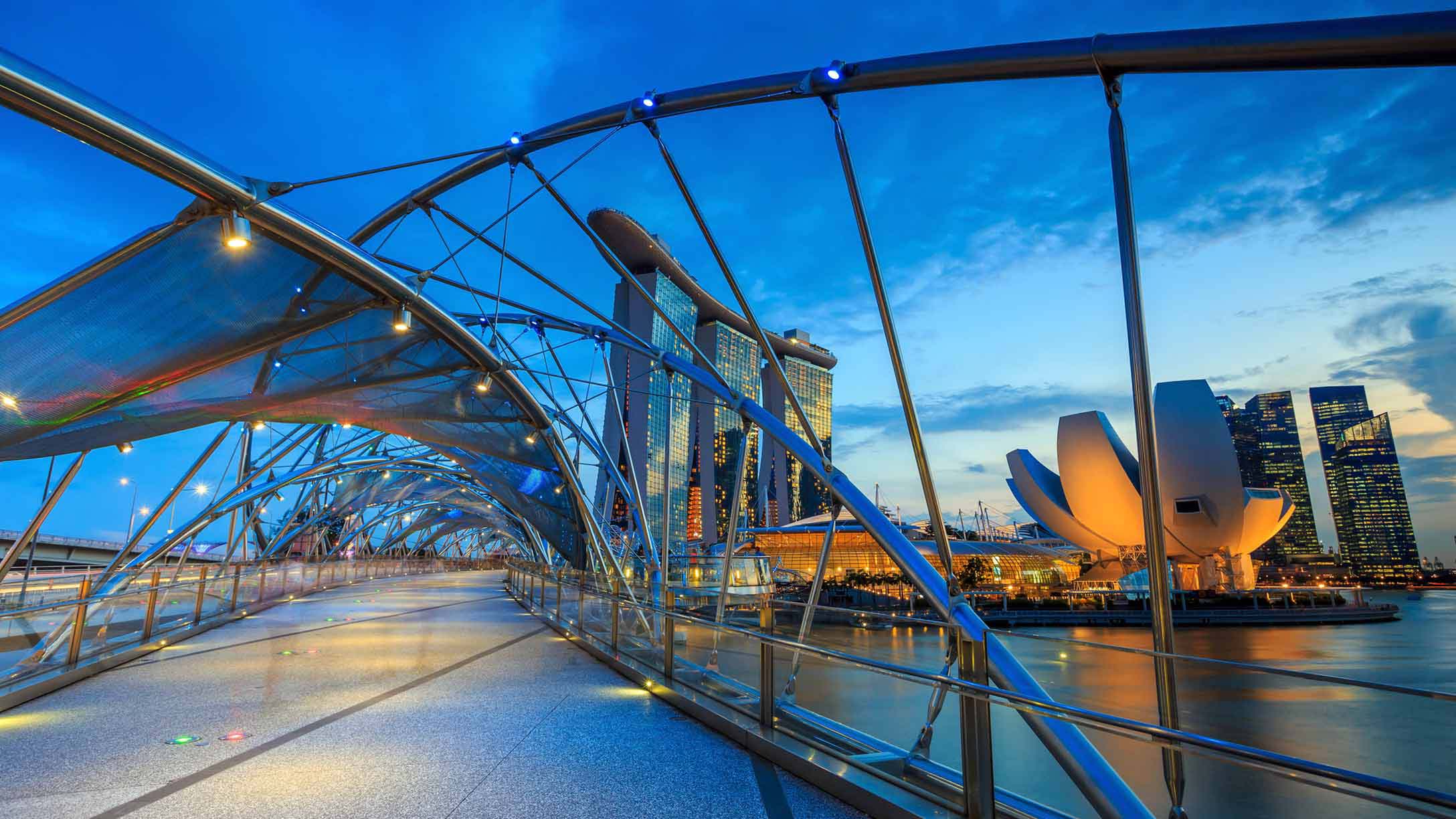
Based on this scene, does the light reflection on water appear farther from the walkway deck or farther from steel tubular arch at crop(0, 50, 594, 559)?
steel tubular arch at crop(0, 50, 594, 559)

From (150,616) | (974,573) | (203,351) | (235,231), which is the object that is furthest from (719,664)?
(974,573)

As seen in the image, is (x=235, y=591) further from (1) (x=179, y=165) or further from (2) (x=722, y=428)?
(2) (x=722, y=428)

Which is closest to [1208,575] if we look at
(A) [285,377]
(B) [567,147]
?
(B) [567,147]

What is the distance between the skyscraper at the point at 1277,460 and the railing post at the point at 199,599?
195 m

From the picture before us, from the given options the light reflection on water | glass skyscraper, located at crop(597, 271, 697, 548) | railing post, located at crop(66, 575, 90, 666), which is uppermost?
glass skyscraper, located at crop(597, 271, 697, 548)

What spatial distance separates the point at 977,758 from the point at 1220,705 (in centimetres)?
1676

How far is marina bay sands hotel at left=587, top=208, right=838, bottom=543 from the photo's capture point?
102 m

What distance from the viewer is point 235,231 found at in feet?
29.6

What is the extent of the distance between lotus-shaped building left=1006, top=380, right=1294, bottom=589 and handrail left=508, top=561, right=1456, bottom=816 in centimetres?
4882

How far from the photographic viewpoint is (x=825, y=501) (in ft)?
432

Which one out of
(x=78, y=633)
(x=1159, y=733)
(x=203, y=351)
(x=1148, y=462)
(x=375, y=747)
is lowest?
(x=375, y=747)

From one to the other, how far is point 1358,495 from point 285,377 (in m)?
220

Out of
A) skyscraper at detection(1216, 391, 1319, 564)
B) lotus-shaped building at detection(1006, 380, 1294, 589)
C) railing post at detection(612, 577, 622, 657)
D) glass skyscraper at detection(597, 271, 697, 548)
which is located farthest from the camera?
skyscraper at detection(1216, 391, 1319, 564)

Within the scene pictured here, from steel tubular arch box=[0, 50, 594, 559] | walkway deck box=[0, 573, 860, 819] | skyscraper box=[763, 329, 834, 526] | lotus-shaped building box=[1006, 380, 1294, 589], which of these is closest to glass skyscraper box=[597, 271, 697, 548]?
skyscraper box=[763, 329, 834, 526]
